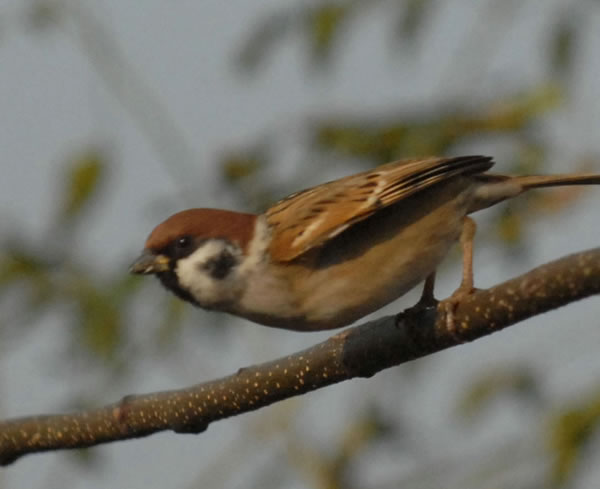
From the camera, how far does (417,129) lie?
5.23 m

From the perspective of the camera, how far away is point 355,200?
15.1 ft

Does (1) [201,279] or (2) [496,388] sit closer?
(1) [201,279]

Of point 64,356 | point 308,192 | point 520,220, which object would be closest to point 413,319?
point 308,192

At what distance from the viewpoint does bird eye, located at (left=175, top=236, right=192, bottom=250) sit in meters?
4.60

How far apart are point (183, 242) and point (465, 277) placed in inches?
39.7

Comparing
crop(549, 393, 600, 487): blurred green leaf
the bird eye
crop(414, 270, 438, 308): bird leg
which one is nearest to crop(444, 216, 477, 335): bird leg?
crop(414, 270, 438, 308): bird leg

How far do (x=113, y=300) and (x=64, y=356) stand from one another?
0.31 meters

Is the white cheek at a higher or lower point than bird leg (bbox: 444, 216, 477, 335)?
higher

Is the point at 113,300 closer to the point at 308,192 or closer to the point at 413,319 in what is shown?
the point at 308,192

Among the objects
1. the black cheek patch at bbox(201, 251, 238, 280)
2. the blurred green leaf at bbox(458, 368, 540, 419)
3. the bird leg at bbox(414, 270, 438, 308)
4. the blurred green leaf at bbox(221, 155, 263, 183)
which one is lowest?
the blurred green leaf at bbox(458, 368, 540, 419)

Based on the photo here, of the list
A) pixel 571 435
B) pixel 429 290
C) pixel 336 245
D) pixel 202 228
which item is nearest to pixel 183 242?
pixel 202 228

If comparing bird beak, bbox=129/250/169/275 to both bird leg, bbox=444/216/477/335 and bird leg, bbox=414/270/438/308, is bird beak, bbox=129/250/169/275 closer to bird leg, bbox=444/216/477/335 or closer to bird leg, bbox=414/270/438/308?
bird leg, bbox=414/270/438/308

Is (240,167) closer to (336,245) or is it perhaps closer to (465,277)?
(336,245)

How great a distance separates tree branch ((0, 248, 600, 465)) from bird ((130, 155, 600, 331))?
265 mm
